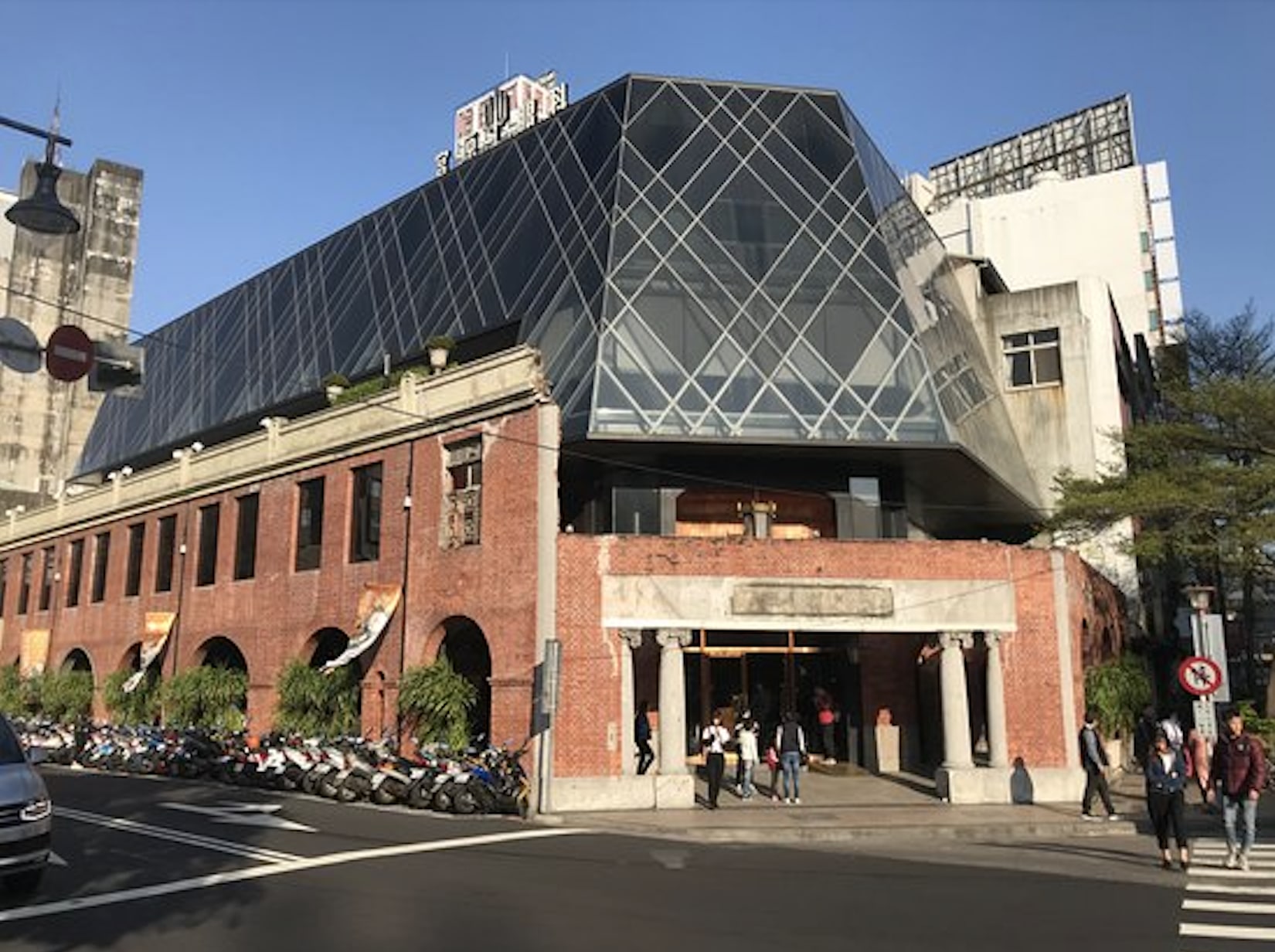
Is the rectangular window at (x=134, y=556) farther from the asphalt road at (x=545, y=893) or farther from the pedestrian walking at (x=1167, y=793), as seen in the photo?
the pedestrian walking at (x=1167, y=793)

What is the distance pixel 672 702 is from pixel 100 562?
88.5ft

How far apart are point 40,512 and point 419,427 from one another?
88.6ft

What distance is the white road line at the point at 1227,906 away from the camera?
10.2 meters

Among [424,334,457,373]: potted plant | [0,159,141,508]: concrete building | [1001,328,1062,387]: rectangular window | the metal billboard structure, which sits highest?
Result: the metal billboard structure

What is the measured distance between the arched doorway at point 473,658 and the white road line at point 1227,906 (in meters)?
15.0

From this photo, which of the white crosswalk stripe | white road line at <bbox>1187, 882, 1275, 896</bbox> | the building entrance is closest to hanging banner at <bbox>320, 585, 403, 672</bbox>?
the building entrance

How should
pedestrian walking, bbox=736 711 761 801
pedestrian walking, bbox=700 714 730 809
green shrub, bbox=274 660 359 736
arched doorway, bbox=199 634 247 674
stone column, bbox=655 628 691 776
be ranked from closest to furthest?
pedestrian walking, bbox=700 714 730 809, stone column, bbox=655 628 691 776, pedestrian walking, bbox=736 711 761 801, green shrub, bbox=274 660 359 736, arched doorway, bbox=199 634 247 674

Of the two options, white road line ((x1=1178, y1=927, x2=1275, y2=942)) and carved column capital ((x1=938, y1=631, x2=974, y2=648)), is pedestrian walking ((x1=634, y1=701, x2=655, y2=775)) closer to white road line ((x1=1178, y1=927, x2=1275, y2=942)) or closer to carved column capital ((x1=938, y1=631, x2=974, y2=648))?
carved column capital ((x1=938, y1=631, x2=974, y2=648))

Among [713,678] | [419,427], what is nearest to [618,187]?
[419,427]

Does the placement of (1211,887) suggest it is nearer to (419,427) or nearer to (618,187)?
(419,427)

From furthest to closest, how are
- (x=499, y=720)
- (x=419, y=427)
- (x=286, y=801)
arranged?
(x=419, y=427) < (x=499, y=720) < (x=286, y=801)

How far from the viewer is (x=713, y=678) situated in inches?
981

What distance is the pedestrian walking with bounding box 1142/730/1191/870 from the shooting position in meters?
12.9

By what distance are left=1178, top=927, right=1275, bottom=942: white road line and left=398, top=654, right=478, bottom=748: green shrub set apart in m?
14.9
